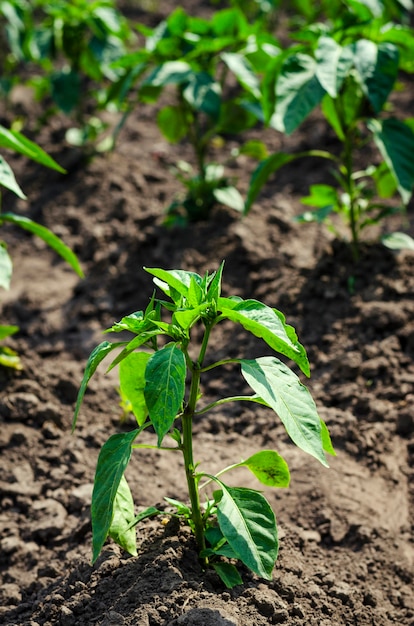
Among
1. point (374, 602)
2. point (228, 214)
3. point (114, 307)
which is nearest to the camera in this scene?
point (374, 602)

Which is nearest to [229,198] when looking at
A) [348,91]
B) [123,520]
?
[348,91]

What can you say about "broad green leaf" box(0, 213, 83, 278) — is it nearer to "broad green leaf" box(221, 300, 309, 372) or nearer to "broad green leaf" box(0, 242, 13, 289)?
"broad green leaf" box(0, 242, 13, 289)

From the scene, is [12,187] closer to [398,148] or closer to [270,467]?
[270,467]

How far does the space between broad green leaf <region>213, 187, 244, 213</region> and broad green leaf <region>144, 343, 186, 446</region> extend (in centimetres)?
251

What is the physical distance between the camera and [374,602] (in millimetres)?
2322

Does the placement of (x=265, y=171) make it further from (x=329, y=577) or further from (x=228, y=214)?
(x=329, y=577)

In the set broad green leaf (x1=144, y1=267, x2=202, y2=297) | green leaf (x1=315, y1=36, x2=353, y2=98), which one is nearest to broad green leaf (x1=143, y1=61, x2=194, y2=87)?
green leaf (x1=315, y1=36, x2=353, y2=98)

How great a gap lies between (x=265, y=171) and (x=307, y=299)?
0.68 metres

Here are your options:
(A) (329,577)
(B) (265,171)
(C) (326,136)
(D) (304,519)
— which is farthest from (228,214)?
(A) (329,577)

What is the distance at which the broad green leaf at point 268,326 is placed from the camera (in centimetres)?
185

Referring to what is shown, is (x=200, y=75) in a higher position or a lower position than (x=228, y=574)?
higher

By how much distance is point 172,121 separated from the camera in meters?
4.41

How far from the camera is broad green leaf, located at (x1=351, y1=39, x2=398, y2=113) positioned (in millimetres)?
3189

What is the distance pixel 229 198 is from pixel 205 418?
5.13ft
